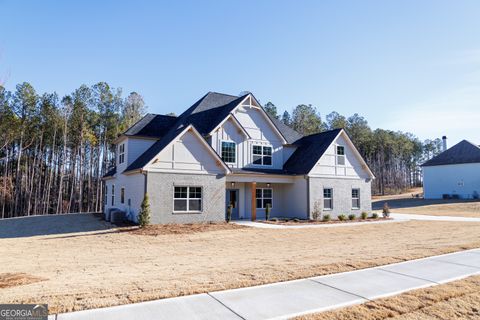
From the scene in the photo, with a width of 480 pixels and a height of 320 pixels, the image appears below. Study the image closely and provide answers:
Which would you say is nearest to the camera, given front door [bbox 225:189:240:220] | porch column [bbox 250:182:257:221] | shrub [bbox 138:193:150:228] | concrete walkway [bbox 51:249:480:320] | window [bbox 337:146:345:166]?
concrete walkway [bbox 51:249:480:320]

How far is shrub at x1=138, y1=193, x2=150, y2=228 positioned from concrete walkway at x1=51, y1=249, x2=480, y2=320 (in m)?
12.0

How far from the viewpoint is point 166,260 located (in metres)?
9.91

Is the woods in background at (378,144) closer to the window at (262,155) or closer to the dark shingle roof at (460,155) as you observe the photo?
the dark shingle roof at (460,155)

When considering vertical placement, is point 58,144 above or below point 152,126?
above

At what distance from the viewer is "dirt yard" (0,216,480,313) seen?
19.6 feet

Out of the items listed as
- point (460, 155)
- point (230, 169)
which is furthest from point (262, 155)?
point (460, 155)

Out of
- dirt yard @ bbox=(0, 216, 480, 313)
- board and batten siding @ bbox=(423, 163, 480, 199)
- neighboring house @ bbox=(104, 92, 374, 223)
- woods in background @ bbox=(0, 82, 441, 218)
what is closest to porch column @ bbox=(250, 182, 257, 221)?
neighboring house @ bbox=(104, 92, 374, 223)

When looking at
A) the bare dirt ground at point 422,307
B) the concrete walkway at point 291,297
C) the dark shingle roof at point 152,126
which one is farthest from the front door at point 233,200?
the bare dirt ground at point 422,307

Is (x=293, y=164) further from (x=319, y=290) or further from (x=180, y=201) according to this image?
(x=319, y=290)

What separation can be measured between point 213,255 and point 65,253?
204 inches

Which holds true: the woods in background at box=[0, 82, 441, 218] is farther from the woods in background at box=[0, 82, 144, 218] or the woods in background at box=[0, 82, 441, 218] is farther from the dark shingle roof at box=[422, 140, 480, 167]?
the dark shingle roof at box=[422, 140, 480, 167]

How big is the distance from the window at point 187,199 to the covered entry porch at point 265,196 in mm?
2839

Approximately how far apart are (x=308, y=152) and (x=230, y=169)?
7.26 meters

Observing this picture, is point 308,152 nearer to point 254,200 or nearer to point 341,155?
point 341,155
